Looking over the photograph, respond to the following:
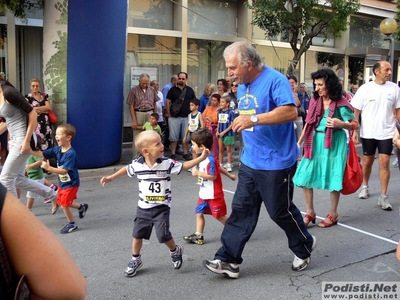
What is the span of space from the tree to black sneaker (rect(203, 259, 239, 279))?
9547 millimetres

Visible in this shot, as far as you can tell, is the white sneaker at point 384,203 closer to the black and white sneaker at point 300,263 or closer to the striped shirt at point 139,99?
the black and white sneaker at point 300,263

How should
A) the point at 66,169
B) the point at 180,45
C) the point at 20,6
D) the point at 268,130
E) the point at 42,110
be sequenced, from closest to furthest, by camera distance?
the point at 268,130, the point at 66,169, the point at 42,110, the point at 20,6, the point at 180,45

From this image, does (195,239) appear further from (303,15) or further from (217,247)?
(303,15)

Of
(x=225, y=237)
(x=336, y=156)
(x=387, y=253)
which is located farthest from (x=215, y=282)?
(x=336, y=156)

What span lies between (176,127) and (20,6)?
13.1 ft

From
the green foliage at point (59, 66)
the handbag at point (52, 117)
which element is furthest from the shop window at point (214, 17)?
the handbag at point (52, 117)

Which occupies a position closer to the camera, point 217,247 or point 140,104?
point 217,247

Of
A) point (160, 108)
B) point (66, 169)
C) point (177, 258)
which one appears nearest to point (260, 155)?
point (177, 258)

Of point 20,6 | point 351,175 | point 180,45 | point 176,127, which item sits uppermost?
point 20,6

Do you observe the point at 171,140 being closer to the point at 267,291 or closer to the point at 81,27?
the point at 81,27

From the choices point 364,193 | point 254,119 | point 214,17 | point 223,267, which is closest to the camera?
point 254,119

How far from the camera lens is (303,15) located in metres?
12.7

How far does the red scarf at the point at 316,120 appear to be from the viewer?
518 cm

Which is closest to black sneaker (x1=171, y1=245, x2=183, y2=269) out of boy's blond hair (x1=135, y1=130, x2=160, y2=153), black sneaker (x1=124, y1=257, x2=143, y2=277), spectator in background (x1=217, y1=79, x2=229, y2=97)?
black sneaker (x1=124, y1=257, x2=143, y2=277)
